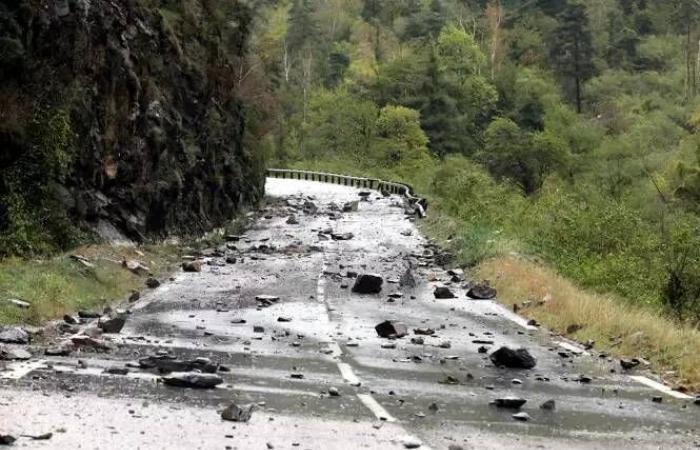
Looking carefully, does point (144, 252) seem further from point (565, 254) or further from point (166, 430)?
point (166, 430)

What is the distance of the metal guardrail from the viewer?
47444 mm

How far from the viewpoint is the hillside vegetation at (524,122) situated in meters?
24.3

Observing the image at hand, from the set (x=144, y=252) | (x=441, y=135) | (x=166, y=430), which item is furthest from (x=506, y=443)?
(x=441, y=135)

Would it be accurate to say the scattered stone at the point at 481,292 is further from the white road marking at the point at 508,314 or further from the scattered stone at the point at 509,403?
the scattered stone at the point at 509,403

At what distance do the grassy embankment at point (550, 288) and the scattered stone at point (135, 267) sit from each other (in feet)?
27.3

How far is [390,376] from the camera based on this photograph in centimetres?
1081

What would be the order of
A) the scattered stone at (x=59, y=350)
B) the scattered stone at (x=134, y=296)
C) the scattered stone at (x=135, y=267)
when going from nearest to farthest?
the scattered stone at (x=59, y=350) → the scattered stone at (x=134, y=296) → the scattered stone at (x=135, y=267)

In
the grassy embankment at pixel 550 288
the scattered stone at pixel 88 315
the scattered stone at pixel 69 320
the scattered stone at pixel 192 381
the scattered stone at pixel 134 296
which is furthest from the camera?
the scattered stone at pixel 134 296

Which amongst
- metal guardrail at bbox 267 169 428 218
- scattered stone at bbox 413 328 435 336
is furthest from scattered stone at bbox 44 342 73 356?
metal guardrail at bbox 267 169 428 218

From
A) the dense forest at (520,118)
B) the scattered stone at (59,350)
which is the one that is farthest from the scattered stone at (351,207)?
the scattered stone at (59,350)

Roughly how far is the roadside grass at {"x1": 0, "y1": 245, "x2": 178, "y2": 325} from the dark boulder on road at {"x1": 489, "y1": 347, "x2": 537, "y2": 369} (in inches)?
270

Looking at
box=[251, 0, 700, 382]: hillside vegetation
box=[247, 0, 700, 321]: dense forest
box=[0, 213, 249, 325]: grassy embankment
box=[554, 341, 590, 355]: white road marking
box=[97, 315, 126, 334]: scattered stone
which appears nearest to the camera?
box=[97, 315, 126, 334]: scattered stone

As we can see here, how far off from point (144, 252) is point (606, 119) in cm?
6641

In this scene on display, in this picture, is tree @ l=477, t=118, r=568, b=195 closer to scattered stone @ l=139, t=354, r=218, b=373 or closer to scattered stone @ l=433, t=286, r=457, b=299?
scattered stone @ l=433, t=286, r=457, b=299
